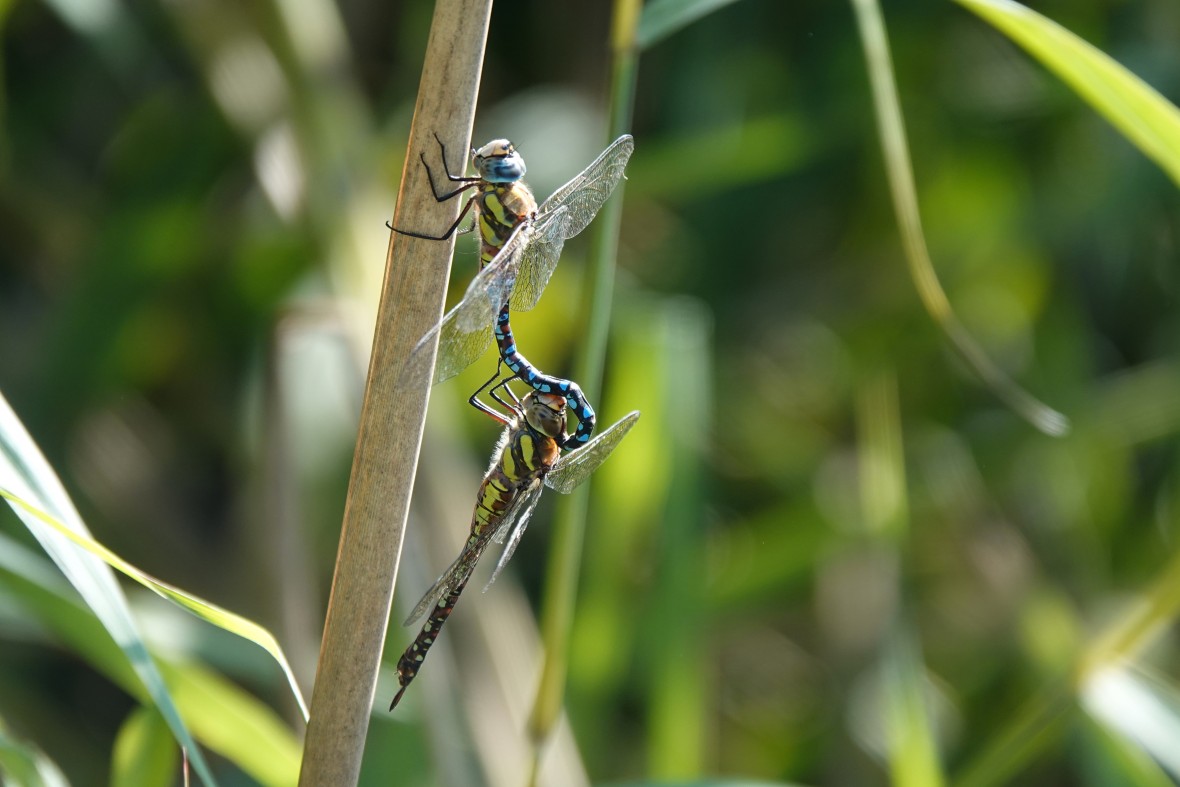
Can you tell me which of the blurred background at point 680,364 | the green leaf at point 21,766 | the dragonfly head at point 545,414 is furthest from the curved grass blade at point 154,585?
the blurred background at point 680,364

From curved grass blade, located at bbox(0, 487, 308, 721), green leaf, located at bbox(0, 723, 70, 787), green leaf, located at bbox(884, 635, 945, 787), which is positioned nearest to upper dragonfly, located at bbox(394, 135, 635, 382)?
curved grass blade, located at bbox(0, 487, 308, 721)

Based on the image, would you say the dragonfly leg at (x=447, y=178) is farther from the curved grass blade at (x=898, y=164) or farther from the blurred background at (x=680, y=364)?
the blurred background at (x=680, y=364)

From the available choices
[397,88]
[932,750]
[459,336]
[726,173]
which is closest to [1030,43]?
[459,336]

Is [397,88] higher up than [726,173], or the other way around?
[397,88]

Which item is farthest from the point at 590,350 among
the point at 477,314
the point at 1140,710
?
the point at 1140,710

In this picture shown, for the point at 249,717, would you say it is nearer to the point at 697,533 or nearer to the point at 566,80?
the point at 697,533

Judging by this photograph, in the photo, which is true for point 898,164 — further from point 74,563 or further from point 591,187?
point 74,563
